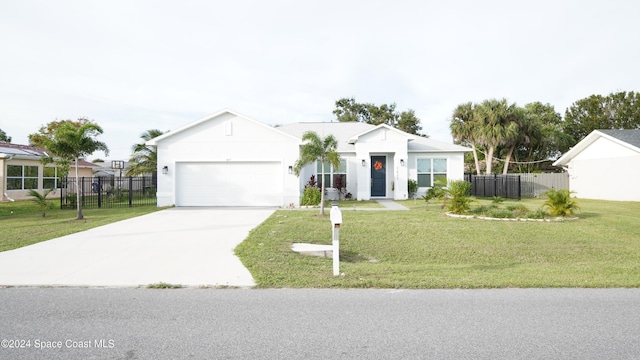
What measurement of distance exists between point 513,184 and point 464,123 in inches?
422

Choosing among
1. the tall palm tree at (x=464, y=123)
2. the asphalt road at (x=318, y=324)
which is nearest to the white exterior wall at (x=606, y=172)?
the tall palm tree at (x=464, y=123)

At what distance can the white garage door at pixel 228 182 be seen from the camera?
57.8ft

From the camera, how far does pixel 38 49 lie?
15.0m

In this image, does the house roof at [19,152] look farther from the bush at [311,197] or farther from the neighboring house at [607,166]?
the neighboring house at [607,166]

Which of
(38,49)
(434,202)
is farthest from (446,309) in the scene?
(38,49)

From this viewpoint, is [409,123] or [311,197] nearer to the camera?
[311,197]

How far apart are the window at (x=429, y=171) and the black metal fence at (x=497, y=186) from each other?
12.1ft

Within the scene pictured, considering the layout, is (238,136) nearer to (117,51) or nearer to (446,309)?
(117,51)

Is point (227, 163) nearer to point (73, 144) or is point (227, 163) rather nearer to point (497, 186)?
point (73, 144)

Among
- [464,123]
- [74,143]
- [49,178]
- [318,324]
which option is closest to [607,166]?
[464,123]

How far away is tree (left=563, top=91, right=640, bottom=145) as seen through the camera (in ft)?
126

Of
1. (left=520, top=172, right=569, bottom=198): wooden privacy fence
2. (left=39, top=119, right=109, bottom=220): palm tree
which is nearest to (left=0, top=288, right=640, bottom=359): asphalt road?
(left=39, top=119, right=109, bottom=220): palm tree

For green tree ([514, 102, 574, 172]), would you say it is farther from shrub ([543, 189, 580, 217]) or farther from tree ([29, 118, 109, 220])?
tree ([29, 118, 109, 220])

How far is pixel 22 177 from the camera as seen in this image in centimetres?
2314
